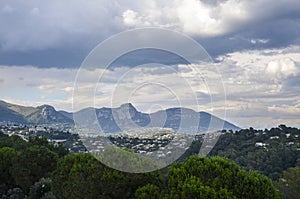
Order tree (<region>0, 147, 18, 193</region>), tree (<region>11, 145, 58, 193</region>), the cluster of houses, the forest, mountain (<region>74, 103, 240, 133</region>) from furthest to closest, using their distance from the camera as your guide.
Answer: the cluster of houses, tree (<region>0, 147, 18, 193</region>), tree (<region>11, 145, 58, 193</region>), mountain (<region>74, 103, 240, 133</region>), the forest

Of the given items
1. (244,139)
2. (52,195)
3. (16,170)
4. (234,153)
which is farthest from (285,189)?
(244,139)

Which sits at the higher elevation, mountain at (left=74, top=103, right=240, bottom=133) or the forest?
mountain at (left=74, top=103, right=240, bottom=133)


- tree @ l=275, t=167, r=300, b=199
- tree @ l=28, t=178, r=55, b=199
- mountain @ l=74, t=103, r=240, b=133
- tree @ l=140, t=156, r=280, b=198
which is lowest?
tree @ l=28, t=178, r=55, b=199

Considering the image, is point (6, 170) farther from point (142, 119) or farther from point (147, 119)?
point (147, 119)

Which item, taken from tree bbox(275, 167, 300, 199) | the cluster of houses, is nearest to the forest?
tree bbox(275, 167, 300, 199)

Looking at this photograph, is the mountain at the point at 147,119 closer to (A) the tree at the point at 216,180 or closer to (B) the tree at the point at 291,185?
(A) the tree at the point at 216,180

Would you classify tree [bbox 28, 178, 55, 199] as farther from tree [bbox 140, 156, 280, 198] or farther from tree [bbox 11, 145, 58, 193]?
tree [bbox 140, 156, 280, 198]

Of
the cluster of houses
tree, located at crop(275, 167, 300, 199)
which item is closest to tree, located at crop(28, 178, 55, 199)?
tree, located at crop(275, 167, 300, 199)

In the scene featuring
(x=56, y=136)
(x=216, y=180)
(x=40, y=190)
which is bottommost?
(x=40, y=190)

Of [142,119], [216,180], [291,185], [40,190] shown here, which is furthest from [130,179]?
[291,185]

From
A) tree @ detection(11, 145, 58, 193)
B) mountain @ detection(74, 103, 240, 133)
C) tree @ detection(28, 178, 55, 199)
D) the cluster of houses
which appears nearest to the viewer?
mountain @ detection(74, 103, 240, 133)

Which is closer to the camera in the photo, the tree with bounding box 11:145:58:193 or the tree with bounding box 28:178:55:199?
the tree with bounding box 28:178:55:199
